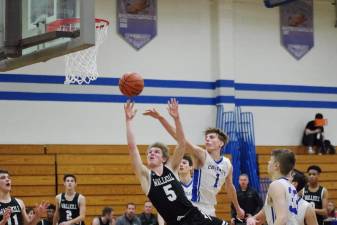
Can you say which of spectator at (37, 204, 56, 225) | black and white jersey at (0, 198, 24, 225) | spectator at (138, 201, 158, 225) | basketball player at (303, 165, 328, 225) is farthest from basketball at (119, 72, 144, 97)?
spectator at (138, 201, 158, 225)

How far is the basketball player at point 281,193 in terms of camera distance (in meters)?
5.62

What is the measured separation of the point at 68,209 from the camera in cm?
1134

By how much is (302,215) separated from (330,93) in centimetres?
1163

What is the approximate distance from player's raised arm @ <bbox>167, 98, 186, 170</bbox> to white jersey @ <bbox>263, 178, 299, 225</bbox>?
102cm

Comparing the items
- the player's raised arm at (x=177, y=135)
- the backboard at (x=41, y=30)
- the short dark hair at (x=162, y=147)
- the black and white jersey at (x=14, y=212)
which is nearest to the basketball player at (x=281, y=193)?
the player's raised arm at (x=177, y=135)

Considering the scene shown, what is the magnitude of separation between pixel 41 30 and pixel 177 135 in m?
2.23

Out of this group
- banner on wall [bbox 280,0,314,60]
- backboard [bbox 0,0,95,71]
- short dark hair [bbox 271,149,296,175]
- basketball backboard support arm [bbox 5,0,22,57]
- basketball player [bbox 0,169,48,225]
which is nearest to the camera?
short dark hair [bbox 271,149,296,175]

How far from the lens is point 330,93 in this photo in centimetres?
1720

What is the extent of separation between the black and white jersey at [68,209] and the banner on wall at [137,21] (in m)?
4.91

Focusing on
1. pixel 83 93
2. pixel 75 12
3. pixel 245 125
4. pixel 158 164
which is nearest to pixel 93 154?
pixel 83 93

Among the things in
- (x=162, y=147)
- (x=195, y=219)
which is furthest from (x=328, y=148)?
(x=162, y=147)

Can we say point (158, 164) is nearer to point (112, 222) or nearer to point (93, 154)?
point (112, 222)

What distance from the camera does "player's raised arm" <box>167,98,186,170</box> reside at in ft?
20.6

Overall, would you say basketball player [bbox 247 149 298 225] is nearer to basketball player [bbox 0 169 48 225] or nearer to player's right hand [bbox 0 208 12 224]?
player's right hand [bbox 0 208 12 224]
